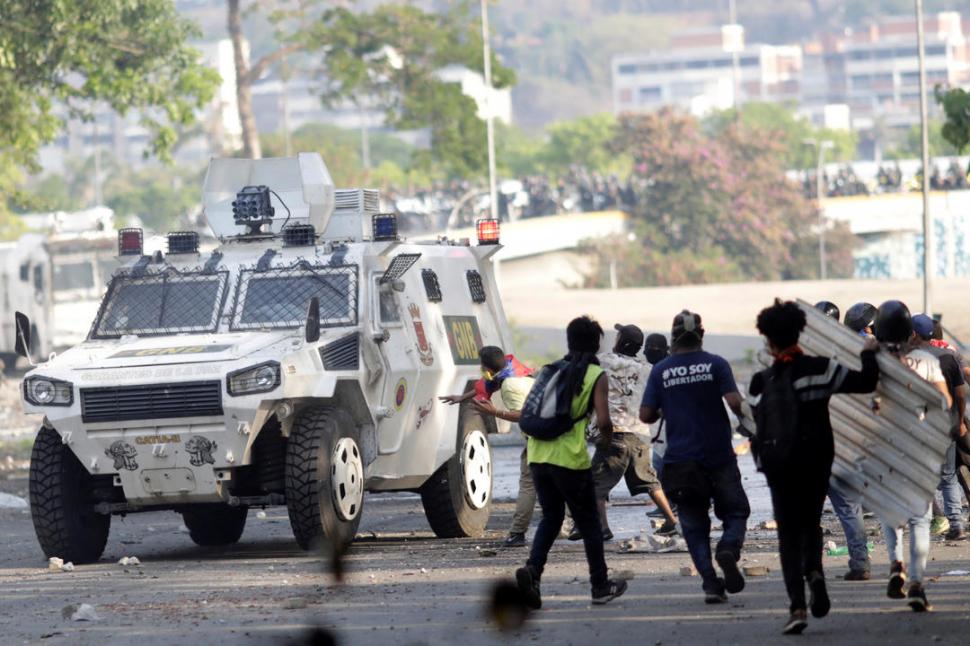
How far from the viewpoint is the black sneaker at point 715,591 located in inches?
392

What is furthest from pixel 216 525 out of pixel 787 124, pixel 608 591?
pixel 787 124

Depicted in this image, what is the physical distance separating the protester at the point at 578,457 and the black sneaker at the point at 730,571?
59cm

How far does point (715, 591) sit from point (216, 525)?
19.0 feet

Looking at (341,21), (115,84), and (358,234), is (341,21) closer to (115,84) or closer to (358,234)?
(115,84)

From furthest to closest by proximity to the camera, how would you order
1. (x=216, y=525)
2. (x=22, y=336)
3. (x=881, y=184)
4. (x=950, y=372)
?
(x=881, y=184), (x=216, y=525), (x=22, y=336), (x=950, y=372)

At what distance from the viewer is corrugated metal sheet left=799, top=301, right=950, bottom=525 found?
368 inches

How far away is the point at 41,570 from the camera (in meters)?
12.9

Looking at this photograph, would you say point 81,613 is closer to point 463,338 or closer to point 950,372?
point 950,372

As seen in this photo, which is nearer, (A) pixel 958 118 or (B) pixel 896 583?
(B) pixel 896 583

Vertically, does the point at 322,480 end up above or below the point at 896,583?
above

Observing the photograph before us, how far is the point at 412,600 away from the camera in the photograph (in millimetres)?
10656

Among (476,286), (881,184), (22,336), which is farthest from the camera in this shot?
(881,184)

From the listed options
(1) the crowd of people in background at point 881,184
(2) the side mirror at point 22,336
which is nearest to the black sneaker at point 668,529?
(2) the side mirror at point 22,336

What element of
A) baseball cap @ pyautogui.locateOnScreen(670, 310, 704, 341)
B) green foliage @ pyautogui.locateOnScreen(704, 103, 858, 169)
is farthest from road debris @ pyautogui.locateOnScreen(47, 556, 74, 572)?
green foliage @ pyautogui.locateOnScreen(704, 103, 858, 169)
